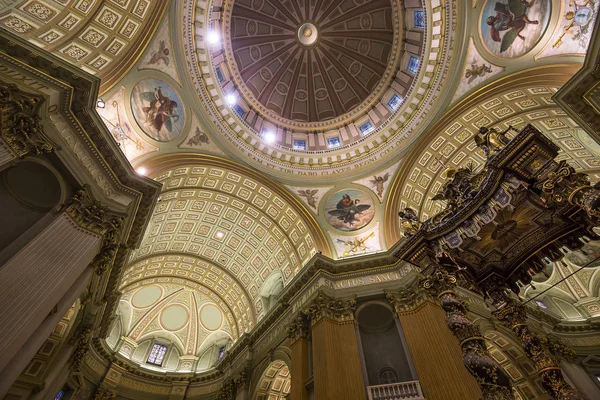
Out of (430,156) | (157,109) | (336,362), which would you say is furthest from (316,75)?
Answer: (336,362)

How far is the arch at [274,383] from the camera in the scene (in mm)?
14812

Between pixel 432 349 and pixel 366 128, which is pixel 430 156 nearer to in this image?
pixel 366 128

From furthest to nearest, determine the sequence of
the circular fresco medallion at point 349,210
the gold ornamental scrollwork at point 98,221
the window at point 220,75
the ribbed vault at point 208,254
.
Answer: the window at point 220,75 < the circular fresco medallion at point 349,210 < the ribbed vault at point 208,254 < the gold ornamental scrollwork at point 98,221

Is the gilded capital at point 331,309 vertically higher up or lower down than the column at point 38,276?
higher up

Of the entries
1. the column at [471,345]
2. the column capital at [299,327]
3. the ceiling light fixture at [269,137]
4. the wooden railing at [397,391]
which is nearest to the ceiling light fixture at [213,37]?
the ceiling light fixture at [269,137]

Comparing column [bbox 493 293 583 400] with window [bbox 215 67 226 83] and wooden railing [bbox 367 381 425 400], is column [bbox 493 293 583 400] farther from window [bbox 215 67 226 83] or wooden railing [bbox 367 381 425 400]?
window [bbox 215 67 226 83]

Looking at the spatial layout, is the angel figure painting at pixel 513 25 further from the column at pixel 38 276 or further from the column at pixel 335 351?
the column at pixel 38 276

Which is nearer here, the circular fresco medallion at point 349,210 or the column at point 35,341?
the column at point 35,341

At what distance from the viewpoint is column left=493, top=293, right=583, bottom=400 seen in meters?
6.40

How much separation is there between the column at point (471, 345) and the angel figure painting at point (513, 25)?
29.1 ft

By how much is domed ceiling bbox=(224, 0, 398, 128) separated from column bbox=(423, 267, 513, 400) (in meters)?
13.9

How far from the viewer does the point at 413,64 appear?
56.7 ft

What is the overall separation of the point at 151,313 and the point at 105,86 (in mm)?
16826

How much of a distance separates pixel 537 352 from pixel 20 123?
13796 mm
